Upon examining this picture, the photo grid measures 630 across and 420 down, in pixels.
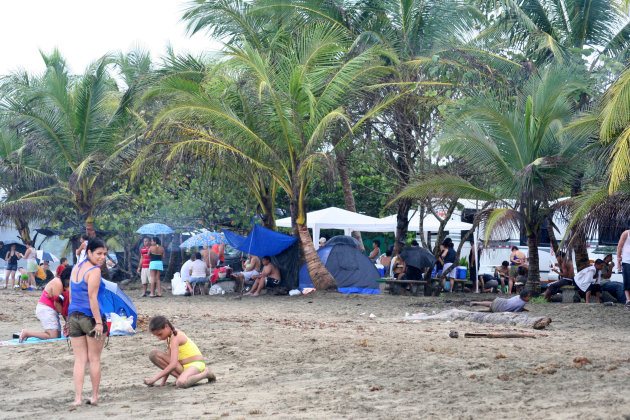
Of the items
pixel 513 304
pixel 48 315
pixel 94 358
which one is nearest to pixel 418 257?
pixel 513 304

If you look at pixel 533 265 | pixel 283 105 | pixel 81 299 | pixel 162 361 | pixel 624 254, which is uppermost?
pixel 283 105

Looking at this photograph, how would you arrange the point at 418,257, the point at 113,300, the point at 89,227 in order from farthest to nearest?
the point at 89,227, the point at 418,257, the point at 113,300

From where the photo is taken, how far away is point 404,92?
54.4 feet

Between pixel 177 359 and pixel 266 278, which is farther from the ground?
pixel 266 278

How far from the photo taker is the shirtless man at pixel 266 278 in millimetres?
17375

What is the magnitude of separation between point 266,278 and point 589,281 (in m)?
7.42

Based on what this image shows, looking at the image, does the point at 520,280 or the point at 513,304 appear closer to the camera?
the point at 513,304

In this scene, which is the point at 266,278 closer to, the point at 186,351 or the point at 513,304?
the point at 513,304

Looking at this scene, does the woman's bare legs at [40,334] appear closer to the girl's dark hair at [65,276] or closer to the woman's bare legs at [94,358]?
the girl's dark hair at [65,276]

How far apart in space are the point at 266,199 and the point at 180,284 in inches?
126

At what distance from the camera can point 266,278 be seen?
1748cm

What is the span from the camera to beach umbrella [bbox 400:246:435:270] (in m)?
16.0

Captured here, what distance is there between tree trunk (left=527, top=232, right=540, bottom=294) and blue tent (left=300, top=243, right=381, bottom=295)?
158 inches

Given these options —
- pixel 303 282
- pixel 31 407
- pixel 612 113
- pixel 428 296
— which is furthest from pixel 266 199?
pixel 31 407
